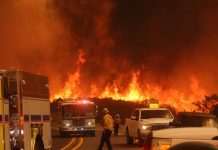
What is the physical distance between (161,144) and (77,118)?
31.9 metres

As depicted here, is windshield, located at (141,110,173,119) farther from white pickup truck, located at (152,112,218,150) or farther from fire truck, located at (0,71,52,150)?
white pickup truck, located at (152,112,218,150)

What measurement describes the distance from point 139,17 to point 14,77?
237 ft

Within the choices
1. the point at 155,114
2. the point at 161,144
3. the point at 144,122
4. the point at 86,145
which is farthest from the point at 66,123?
the point at 161,144

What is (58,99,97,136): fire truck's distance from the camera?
41250 millimetres

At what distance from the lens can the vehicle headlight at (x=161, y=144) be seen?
954 cm

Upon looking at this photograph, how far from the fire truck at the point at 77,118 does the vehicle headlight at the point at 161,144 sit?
31684 mm

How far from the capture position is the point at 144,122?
97.1 ft

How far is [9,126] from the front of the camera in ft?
54.2

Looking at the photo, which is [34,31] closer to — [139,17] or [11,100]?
[139,17]

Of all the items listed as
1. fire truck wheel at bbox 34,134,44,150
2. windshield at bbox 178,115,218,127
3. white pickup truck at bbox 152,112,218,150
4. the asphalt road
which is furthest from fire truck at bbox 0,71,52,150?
the asphalt road

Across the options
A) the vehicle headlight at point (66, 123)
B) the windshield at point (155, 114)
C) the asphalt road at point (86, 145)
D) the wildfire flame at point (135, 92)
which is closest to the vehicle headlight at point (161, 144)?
the asphalt road at point (86, 145)

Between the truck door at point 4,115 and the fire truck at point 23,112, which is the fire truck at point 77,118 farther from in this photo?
the truck door at point 4,115

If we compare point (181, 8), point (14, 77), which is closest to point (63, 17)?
point (181, 8)

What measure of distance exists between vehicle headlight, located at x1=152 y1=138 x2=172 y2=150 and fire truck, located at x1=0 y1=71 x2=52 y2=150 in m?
6.71
